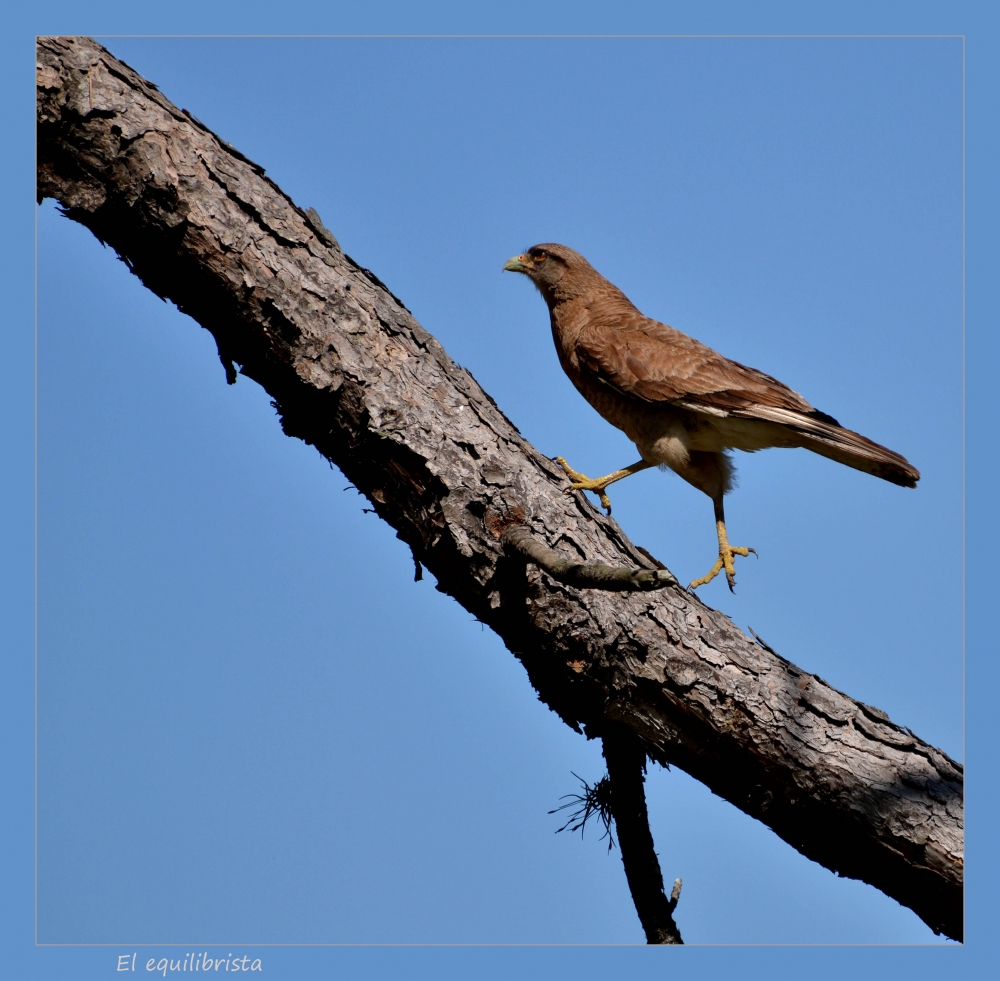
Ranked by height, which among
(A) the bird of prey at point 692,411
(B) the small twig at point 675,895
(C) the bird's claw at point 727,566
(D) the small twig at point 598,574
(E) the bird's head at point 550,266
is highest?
(E) the bird's head at point 550,266

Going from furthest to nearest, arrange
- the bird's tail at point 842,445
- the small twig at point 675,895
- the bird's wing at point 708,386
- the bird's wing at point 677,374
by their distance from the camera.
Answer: the bird's wing at point 677,374 < the bird's wing at point 708,386 < the bird's tail at point 842,445 < the small twig at point 675,895

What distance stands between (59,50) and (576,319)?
352cm

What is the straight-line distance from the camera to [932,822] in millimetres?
3428

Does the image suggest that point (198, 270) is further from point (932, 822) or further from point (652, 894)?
point (932, 822)

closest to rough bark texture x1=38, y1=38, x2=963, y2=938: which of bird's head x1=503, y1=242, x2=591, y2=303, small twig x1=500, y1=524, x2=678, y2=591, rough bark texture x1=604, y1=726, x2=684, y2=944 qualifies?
rough bark texture x1=604, y1=726, x2=684, y2=944

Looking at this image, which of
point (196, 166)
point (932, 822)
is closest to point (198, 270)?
point (196, 166)

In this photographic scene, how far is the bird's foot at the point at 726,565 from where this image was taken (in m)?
5.25

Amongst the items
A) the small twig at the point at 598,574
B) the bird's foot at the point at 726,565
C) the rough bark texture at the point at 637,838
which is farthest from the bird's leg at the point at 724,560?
the small twig at the point at 598,574

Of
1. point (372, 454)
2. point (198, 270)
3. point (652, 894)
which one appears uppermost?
point (198, 270)

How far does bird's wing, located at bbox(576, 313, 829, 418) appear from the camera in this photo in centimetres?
516

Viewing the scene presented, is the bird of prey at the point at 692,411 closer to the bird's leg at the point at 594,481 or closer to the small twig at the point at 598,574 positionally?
the bird's leg at the point at 594,481

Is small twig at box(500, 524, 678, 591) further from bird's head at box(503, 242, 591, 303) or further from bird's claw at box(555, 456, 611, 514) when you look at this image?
bird's head at box(503, 242, 591, 303)

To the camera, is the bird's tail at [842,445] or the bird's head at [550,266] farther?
the bird's head at [550,266]

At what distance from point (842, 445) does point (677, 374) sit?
1024mm
